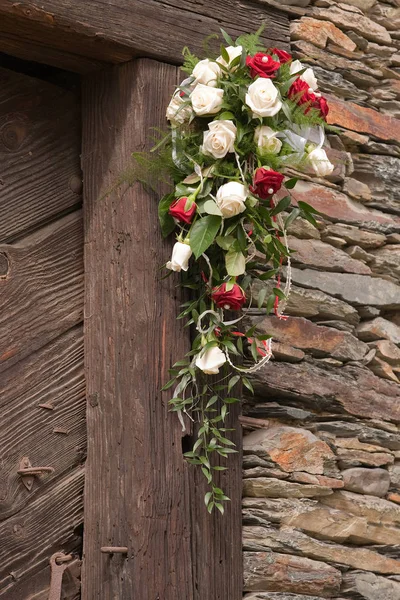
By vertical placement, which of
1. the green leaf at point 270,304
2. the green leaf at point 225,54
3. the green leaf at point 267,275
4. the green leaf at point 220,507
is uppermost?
the green leaf at point 225,54

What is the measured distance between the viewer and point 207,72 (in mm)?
2740

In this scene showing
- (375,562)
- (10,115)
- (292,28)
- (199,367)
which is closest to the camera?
(199,367)

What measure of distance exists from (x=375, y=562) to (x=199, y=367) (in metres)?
0.88

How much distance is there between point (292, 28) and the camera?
10.7 feet

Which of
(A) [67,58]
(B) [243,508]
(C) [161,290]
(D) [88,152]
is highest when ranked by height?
(A) [67,58]

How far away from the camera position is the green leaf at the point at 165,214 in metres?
2.79

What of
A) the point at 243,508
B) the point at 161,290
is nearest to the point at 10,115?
the point at 161,290

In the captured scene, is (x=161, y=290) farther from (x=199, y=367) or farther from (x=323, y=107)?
(x=323, y=107)

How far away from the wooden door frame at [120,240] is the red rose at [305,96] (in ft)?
1.05

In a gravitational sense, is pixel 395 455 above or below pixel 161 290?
below

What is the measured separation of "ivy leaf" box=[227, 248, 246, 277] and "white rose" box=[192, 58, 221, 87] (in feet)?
1.49

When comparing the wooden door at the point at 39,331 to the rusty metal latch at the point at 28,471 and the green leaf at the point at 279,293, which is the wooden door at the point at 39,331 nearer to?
the rusty metal latch at the point at 28,471

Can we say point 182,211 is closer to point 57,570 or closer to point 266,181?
point 266,181

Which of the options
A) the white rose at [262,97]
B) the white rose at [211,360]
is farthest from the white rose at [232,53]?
the white rose at [211,360]
